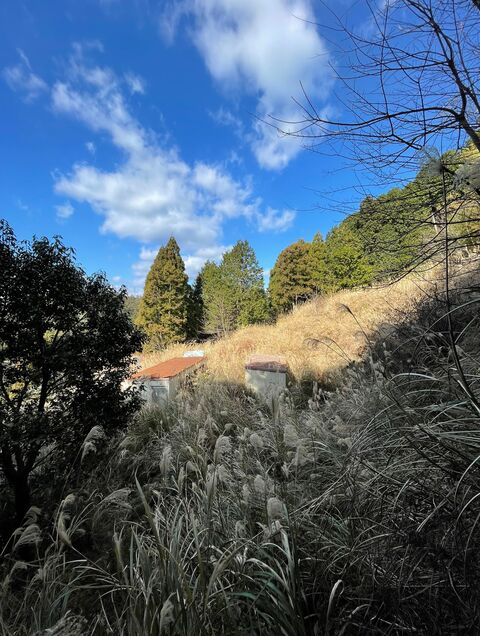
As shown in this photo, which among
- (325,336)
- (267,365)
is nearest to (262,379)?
(267,365)

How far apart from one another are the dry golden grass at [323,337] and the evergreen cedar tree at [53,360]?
3149 mm

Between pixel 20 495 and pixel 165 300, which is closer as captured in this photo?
pixel 20 495

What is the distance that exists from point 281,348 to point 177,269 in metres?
15.1

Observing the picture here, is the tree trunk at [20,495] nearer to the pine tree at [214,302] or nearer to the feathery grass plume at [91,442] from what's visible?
the feathery grass plume at [91,442]

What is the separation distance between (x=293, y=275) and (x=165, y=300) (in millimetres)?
8801

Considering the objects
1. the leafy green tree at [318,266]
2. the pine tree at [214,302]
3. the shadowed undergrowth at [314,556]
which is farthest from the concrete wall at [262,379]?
the leafy green tree at [318,266]

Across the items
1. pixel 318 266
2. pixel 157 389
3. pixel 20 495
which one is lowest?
pixel 20 495

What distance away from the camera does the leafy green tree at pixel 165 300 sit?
21.9m

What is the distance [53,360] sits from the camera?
305 cm

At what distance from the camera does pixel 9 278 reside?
2920 millimetres

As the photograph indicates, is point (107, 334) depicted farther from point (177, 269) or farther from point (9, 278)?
point (177, 269)

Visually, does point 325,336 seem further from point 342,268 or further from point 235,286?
point 235,286

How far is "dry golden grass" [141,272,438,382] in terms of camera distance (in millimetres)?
7273

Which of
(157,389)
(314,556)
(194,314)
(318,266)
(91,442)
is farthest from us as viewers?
(194,314)
